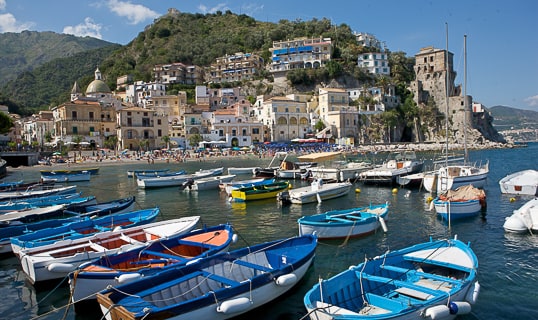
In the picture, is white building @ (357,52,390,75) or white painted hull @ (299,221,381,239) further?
white building @ (357,52,390,75)

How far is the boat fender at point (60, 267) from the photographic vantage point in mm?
10368

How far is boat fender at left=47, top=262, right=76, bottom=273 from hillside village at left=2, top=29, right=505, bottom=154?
63.0 m

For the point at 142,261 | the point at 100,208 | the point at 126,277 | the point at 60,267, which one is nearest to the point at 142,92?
the point at 100,208

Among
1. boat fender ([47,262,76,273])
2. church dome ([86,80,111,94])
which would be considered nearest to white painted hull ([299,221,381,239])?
boat fender ([47,262,76,273])

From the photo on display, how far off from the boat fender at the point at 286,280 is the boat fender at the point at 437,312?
3064 millimetres

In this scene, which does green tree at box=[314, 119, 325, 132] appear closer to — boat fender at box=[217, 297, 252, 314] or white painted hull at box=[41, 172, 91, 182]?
white painted hull at box=[41, 172, 91, 182]

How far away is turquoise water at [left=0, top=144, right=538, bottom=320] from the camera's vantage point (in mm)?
9852

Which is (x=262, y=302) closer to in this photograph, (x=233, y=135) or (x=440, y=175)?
(x=440, y=175)

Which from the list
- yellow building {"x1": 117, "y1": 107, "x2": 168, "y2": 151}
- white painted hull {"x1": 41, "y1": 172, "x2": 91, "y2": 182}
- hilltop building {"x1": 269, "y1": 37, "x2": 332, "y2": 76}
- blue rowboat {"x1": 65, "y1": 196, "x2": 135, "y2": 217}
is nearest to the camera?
blue rowboat {"x1": 65, "y1": 196, "x2": 135, "y2": 217}

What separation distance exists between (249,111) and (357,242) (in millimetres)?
73560

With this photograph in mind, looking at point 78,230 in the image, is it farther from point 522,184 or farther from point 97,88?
point 97,88

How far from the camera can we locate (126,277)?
8.95 m

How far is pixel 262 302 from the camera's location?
8.99 meters

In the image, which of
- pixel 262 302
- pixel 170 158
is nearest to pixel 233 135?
pixel 170 158
